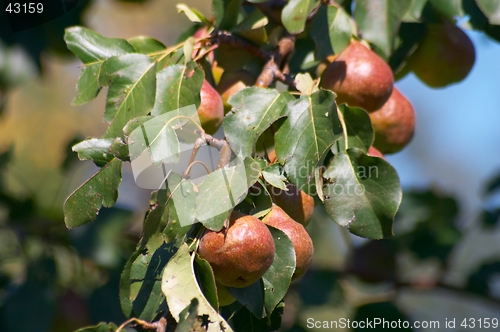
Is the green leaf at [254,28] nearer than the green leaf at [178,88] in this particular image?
No

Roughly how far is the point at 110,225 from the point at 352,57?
1.04m

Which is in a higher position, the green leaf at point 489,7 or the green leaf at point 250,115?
the green leaf at point 489,7

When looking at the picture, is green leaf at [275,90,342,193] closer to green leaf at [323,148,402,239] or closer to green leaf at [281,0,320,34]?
green leaf at [323,148,402,239]

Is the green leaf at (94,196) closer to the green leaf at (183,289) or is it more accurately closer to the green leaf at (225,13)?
the green leaf at (183,289)

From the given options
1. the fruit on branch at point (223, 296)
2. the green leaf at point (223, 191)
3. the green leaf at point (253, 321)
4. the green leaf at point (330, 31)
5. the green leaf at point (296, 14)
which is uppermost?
the green leaf at point (296, 14)

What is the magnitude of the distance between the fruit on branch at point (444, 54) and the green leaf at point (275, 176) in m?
0.53

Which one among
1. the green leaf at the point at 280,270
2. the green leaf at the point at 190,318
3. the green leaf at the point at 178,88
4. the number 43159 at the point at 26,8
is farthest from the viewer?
the number 43159 at the point at 26,8

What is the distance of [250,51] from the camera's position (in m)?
1.00

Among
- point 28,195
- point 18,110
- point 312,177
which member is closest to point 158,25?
point 18,110

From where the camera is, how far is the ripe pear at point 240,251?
A: 70 centimetres

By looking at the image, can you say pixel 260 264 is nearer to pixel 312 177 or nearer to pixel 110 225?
pixel 312 177

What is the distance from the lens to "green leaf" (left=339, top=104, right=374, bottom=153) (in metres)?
0.88

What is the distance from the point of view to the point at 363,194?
0.82m

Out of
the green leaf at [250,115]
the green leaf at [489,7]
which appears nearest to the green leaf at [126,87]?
the green leaf at [250,115]
